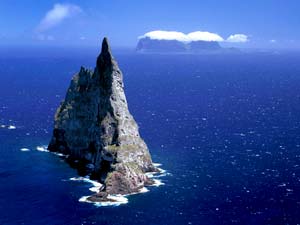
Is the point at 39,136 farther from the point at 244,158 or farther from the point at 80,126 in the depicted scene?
the point at 244,158

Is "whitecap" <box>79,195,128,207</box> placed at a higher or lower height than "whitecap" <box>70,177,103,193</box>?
lower

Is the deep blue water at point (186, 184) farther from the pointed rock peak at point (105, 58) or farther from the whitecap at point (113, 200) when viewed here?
the pointed rock peak at point (105, 58)

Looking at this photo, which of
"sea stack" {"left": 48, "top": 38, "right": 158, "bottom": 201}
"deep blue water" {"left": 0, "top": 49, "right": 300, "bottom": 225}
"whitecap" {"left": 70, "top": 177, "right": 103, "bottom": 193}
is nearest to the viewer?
"deep blue water" {"left": 0, "top": 49, "right": 300, "bottom": 225}

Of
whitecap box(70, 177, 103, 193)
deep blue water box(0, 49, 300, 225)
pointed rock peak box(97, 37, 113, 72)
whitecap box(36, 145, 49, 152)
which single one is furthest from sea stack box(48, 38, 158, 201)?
deep blue water box(0, 49, 300, 225)

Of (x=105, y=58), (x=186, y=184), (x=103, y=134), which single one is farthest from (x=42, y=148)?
(x=186, y=184)

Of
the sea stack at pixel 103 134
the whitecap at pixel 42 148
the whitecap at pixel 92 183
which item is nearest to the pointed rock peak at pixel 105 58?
the sea stack at pixel 103 134

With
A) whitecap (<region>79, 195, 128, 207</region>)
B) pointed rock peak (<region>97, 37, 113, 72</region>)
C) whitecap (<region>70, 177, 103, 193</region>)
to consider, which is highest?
pointed rock peak (<region>97, 37, 113, 72</region>)

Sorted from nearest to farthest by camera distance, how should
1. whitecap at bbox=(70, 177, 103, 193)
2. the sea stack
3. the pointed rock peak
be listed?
whitecap at bbox=(70, 177, 103, 193)
the sea stack
the pointed rock peak

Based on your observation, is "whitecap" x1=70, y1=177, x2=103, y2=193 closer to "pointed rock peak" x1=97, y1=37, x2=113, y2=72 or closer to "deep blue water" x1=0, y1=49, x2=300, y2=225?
"deep blue water" x1=0, y1=49, x2=300, y2=225
